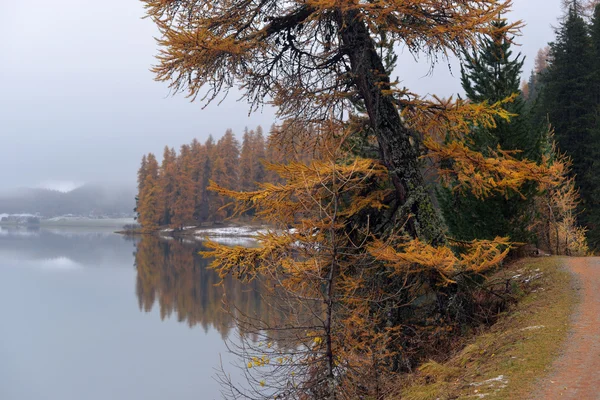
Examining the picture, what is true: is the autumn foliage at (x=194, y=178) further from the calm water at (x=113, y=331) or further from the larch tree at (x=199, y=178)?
the calm water at (x=113, y=331)

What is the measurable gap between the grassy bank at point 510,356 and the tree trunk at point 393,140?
1.70m

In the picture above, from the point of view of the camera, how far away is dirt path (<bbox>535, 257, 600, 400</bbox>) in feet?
13.6

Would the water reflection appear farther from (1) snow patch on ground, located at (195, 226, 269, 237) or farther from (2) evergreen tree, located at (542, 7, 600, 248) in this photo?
(2) evergreen tree, located at (542, 7, 600, 248)

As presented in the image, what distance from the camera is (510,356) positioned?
5.25m

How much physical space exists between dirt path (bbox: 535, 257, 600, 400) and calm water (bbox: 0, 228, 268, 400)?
3.67 m

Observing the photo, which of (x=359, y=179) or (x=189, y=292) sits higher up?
(x=359, y=179)

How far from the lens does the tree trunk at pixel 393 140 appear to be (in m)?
7.31

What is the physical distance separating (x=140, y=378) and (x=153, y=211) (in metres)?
62.6

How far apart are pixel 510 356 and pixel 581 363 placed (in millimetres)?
732

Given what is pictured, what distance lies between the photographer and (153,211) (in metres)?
76.0

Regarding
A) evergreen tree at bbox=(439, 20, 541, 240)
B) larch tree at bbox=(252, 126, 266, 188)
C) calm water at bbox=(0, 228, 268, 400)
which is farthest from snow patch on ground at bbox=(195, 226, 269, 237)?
evergreen tree at bbox=(439, 20, 541, 240)

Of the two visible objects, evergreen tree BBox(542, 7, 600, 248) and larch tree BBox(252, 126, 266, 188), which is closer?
evergreen tree BBox(542, 7, 600, 248)

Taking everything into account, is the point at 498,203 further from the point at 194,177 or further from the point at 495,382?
the point at 194,177

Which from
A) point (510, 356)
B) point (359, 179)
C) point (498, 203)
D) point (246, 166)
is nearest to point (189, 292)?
point (498, 203)
